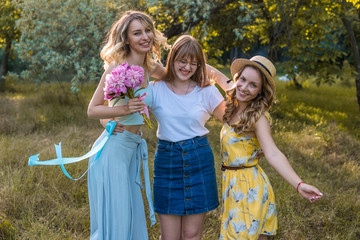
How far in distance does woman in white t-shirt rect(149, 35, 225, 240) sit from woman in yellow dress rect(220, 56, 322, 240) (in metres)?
0.17

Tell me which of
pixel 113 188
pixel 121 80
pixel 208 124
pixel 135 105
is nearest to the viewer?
pixel 121 80

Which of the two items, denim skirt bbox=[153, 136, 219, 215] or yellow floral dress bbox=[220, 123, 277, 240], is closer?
yellow floral dress bbox=[220, 123, 277, 240]

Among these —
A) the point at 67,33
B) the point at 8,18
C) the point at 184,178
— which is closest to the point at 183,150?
the point at 184,178

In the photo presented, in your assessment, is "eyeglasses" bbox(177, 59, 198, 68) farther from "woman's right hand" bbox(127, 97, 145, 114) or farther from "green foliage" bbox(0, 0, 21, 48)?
"green foliage" bbox(0, 0, 21, 48)

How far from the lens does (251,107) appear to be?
104 inches

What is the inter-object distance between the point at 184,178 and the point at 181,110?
51 centimetres

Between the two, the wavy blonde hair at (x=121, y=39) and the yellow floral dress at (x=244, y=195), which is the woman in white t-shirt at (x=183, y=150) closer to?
the yellow floral dress at (x=244, y=195)

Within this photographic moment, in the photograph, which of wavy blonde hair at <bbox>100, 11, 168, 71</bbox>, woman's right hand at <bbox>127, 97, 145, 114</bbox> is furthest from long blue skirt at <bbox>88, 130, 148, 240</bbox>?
wavy blonde hair at <bbox>100, 11, 168, 71</bbox>

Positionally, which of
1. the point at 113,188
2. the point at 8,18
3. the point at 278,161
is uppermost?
the point at 8,18

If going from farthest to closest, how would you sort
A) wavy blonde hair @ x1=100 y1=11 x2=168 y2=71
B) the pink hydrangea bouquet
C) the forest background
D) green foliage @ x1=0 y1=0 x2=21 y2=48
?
green foliage @ x1=0 y1=0 x2=21 y2=48 → the forest background → wavy blonde hair @ x1=100 y1=11 x2=168 y2=71 → the pink hydrangea bouquet

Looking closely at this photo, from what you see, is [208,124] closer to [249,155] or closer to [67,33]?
[67,33]

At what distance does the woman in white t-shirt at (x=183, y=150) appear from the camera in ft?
9.11

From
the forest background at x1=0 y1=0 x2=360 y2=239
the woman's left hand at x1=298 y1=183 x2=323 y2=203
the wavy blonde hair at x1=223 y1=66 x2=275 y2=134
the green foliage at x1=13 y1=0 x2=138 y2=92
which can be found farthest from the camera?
the green foliage at x1=13 y1=0 x2=138 y2=92

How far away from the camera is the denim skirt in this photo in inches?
109
